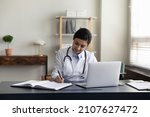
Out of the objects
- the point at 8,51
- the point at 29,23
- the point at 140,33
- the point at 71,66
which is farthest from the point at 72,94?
the point at 29,23

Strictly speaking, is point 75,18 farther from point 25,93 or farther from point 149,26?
point 25,93

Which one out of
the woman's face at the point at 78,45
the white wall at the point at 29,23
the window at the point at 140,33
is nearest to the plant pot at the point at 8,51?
the white wall at the point at 29,23

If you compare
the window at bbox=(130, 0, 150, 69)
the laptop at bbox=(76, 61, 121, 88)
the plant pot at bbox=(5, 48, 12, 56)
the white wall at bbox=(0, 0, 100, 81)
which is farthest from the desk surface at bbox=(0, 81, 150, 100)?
the white wall at bbox=(0, 0, 100, 81)

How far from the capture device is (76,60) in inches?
105

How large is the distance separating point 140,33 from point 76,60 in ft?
6.65

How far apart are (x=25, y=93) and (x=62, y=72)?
0.87m

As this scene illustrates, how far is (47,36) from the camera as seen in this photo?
16.2ft

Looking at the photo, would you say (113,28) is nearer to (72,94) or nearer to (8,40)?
(8,40)

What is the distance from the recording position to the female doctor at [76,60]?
252cm

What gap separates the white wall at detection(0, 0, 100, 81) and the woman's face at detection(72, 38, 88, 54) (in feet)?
7.89

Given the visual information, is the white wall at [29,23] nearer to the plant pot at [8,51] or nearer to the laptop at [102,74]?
the plant pot at [8,51]

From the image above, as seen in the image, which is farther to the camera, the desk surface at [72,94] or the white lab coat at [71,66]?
the white lab coat at [71,66]

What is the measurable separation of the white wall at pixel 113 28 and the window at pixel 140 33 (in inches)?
9.4

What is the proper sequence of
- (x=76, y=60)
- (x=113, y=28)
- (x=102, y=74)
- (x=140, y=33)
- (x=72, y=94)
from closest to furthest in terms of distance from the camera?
(x=72, y=94) < (x=102, y=74) < (x=76, y=60) < (x=140, y=33) < (x=113, y=28)
